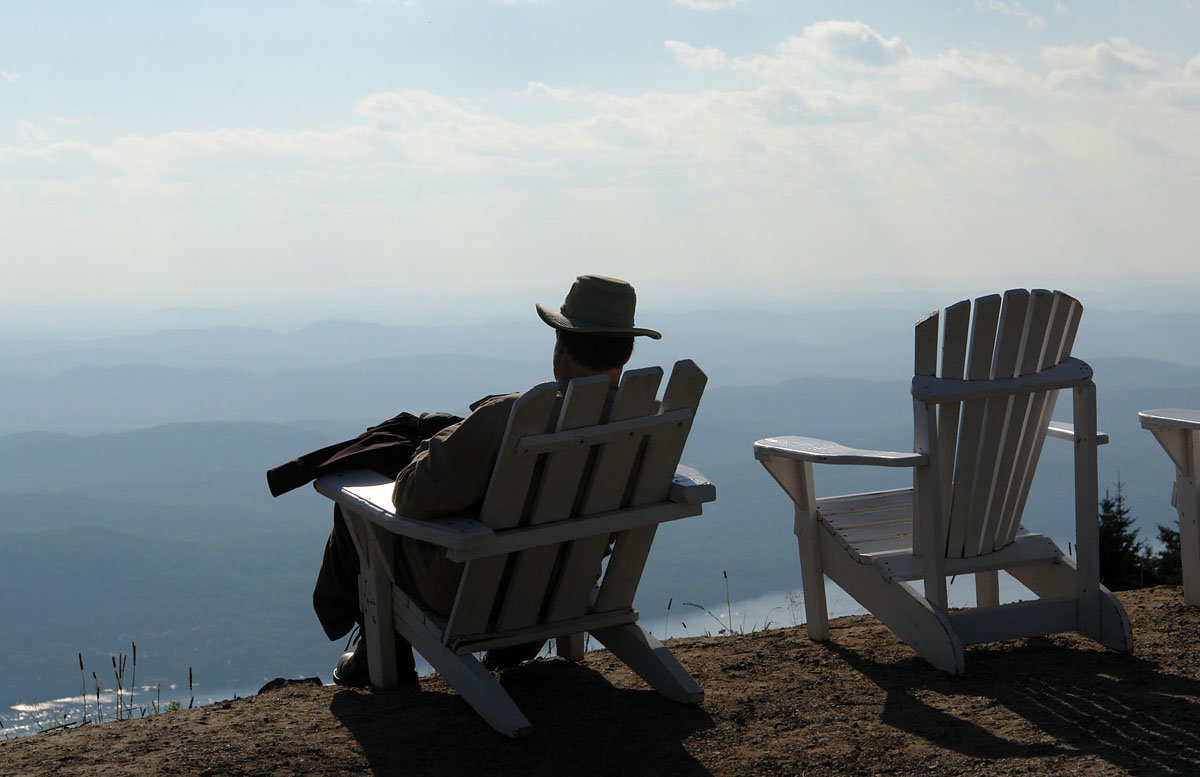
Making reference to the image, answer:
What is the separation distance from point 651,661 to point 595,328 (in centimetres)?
118

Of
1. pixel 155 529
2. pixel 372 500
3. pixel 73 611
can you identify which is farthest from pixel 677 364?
pixel 155 529

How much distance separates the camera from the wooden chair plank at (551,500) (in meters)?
2.97

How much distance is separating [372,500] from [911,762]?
5.80ft

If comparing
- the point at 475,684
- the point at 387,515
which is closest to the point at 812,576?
the point at 475,684

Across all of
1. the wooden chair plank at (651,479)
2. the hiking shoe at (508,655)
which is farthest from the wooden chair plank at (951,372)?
the hiking shoe at (508,655)

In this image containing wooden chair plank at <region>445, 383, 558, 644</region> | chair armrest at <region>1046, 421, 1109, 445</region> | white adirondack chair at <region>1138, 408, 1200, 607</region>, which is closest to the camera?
wooden chair plank at <region>445, 383, 558, 644</region>

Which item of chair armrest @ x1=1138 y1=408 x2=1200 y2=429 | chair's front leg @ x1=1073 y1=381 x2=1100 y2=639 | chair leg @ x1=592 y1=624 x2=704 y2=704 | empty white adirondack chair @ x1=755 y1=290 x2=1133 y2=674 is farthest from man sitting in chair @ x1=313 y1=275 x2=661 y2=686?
chair armrest @ x1=1138 y1=408 x2=1200 y2=429

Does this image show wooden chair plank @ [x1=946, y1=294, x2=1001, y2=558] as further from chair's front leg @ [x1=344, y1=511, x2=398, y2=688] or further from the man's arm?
chair's front leg @ [x1=344, y1=511, x2=398, y2=688]

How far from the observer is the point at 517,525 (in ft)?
10.2

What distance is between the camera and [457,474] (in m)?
3.03

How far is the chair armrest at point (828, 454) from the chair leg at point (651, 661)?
0.84 metres

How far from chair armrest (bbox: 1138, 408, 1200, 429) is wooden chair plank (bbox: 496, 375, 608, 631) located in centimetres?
246

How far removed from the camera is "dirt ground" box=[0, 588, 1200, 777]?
9.81 feet

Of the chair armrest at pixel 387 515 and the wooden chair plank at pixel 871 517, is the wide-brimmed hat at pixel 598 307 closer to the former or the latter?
the chair armrest at pixel 387 515
